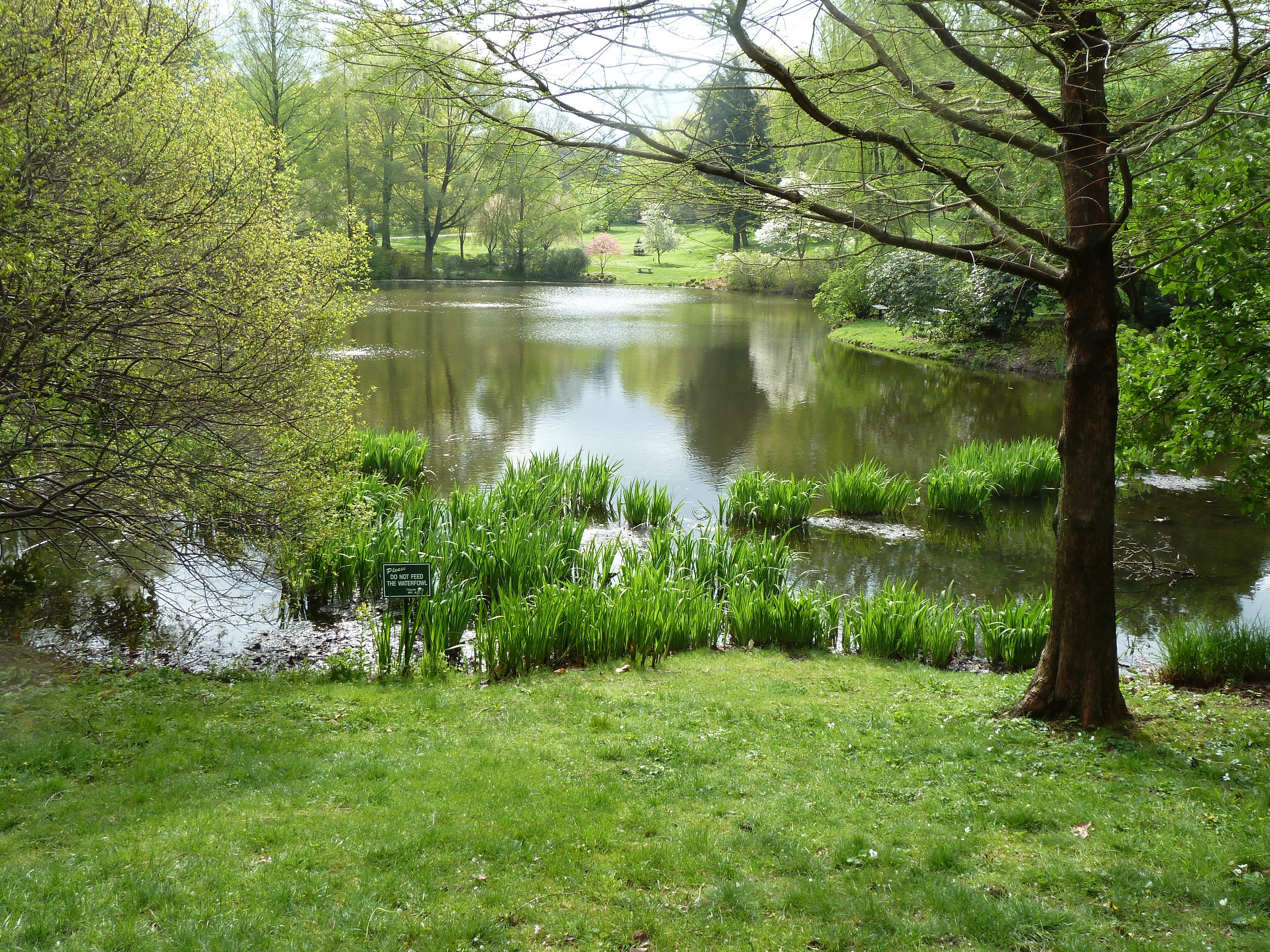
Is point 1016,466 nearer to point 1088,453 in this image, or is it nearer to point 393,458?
point 1088,453

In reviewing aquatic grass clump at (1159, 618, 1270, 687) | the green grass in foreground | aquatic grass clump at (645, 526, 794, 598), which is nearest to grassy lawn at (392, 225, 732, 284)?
aquatic grass clump at (645, 526, 794, 598)

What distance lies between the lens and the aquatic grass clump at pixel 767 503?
484 inches

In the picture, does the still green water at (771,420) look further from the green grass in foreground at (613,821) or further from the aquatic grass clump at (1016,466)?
the green grass in foreground at (613,821)

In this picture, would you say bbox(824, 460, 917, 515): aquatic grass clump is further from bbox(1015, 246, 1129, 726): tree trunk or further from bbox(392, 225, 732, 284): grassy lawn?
bbox(392, 225, 732, 284): grassy lawn

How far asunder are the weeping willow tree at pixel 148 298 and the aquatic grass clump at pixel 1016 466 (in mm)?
10007

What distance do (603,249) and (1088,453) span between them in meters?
58.6

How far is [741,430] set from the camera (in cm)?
1880

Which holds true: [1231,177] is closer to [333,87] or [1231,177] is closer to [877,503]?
[877,503]

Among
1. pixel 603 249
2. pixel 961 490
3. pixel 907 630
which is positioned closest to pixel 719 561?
pixel 907 630

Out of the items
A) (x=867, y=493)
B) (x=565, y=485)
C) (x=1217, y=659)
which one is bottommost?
(x=1217, y=659)

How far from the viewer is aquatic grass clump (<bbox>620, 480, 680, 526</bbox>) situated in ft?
40.0

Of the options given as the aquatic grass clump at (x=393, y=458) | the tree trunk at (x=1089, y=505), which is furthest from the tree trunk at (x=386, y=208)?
the tree trunk at (x=1089, y=505)

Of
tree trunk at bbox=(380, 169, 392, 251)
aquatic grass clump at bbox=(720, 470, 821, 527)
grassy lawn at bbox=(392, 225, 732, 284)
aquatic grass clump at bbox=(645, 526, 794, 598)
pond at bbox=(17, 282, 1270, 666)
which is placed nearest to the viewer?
aquatic grass clump at bbox=(645, 526, 794, 598)

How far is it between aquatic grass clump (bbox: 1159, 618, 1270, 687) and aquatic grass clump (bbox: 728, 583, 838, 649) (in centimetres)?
297
